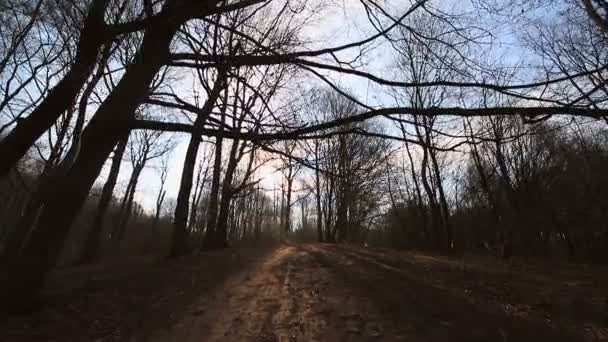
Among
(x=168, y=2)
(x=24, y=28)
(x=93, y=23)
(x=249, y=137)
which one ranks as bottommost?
(x=249, y=137)

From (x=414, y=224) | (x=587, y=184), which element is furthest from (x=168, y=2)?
(x=414, y=224)

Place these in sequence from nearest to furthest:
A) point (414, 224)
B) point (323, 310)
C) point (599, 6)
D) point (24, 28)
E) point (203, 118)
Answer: point (203, 118) → point (323, 310) → point (599, 6) → point (24, 28) → point (414, 224)

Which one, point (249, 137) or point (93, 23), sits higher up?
point (93, 23)

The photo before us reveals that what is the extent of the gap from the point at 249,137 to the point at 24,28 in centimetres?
1106

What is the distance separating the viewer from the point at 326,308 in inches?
200

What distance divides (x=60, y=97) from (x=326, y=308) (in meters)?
4.10

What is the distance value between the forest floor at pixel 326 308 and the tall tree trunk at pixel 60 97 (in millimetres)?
1897

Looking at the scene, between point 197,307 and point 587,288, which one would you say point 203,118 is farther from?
point 587,288

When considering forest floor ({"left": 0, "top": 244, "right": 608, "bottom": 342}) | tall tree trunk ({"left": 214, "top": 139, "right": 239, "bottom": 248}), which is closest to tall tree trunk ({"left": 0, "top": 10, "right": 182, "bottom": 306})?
forest floor ({"left": 0, "top": 244, "right": 608, "bottom": 342})

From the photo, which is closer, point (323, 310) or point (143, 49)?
point (143, 49)

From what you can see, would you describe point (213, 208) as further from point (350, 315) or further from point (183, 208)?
point (350, 315)

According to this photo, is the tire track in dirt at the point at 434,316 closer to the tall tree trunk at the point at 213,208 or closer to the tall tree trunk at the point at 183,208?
the tall tree trunk at the point at 183,208

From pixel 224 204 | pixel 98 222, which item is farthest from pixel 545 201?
pixel 98 222

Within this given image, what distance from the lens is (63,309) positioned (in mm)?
4566
